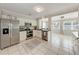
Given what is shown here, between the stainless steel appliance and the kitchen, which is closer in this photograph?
the kitchen

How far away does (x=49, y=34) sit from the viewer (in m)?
5.41

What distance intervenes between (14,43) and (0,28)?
1.33 meters

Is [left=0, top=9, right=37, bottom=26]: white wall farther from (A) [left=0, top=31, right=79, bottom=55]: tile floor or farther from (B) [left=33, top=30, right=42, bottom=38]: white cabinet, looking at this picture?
(A) [left=0, top=31, right=79, bottom=55]: tile floor

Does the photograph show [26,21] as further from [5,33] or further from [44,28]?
[5,33]

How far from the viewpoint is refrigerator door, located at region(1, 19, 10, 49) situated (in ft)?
Result: 12.0

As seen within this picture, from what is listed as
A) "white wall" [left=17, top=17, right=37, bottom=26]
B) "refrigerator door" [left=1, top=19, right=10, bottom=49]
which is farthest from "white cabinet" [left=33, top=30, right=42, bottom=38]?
"refrigerator door" [left=1, top=19, right=10, bottom=49]

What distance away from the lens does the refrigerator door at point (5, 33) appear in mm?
3646

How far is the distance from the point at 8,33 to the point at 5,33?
200mm

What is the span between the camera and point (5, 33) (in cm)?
381

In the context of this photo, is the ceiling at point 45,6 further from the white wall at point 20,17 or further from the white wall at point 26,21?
the white wall at point 26,21

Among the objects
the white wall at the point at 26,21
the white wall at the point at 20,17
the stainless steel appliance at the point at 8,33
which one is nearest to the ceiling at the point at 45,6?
the white wall at the point at 20,17

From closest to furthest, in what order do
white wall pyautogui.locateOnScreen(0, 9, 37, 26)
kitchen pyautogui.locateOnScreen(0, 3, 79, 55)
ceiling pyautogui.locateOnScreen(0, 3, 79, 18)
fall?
ceiling pyautogui.locateOnScreen(0, 3, 79, 18), kitchen pyautogui.locateOnScreen(0, 3, 79, 55), white wall pyautogui.locateOnScreen(0, 9, 37, 26)

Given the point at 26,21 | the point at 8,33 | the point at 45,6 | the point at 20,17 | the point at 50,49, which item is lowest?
the point at 50,49

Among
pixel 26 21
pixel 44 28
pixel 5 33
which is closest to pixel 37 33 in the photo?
pixel 44 28
